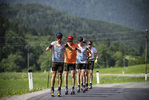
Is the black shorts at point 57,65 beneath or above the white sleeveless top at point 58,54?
beneath

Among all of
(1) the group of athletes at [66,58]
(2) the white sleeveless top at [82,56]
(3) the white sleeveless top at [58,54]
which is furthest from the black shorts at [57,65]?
(2) the white sleeveless top at [82,56]

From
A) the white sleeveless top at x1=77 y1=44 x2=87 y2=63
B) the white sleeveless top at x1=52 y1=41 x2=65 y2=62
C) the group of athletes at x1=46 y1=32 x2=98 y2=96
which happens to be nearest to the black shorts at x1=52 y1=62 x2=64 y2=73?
the group of athletes at x1=46 y1=32 x2=98 y2=96

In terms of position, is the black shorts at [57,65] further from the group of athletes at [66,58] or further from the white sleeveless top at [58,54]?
the white sleeveless top at [58,54]

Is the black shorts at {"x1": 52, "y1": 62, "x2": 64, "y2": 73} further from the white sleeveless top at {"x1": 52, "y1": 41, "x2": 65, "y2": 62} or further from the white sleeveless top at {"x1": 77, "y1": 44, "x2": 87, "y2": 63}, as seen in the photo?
the white sleeveless top at {"x1": 77, "y1": 44, "x2": 87, "y2": 63}

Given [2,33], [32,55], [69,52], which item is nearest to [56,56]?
[69,52]

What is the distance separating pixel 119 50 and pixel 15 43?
7182 centimetres

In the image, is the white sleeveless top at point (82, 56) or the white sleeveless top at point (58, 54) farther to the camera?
the white sleeveless top at point (82, 56)

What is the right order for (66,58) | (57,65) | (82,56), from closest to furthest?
(57,65), (66,58), (82,56)

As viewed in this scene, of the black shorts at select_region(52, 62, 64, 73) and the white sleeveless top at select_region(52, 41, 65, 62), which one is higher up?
the white sleeveless top at select_region(52, 41, 65, 62)

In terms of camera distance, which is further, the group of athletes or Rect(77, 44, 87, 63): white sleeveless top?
Rect(77, 44, 87, 63): white sleeveless top

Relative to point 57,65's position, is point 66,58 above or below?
above

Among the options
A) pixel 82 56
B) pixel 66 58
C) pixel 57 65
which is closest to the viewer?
pixel 57 65

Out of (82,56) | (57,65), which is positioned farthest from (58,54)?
(82,56)

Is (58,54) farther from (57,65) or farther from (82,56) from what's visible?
(82,56)
